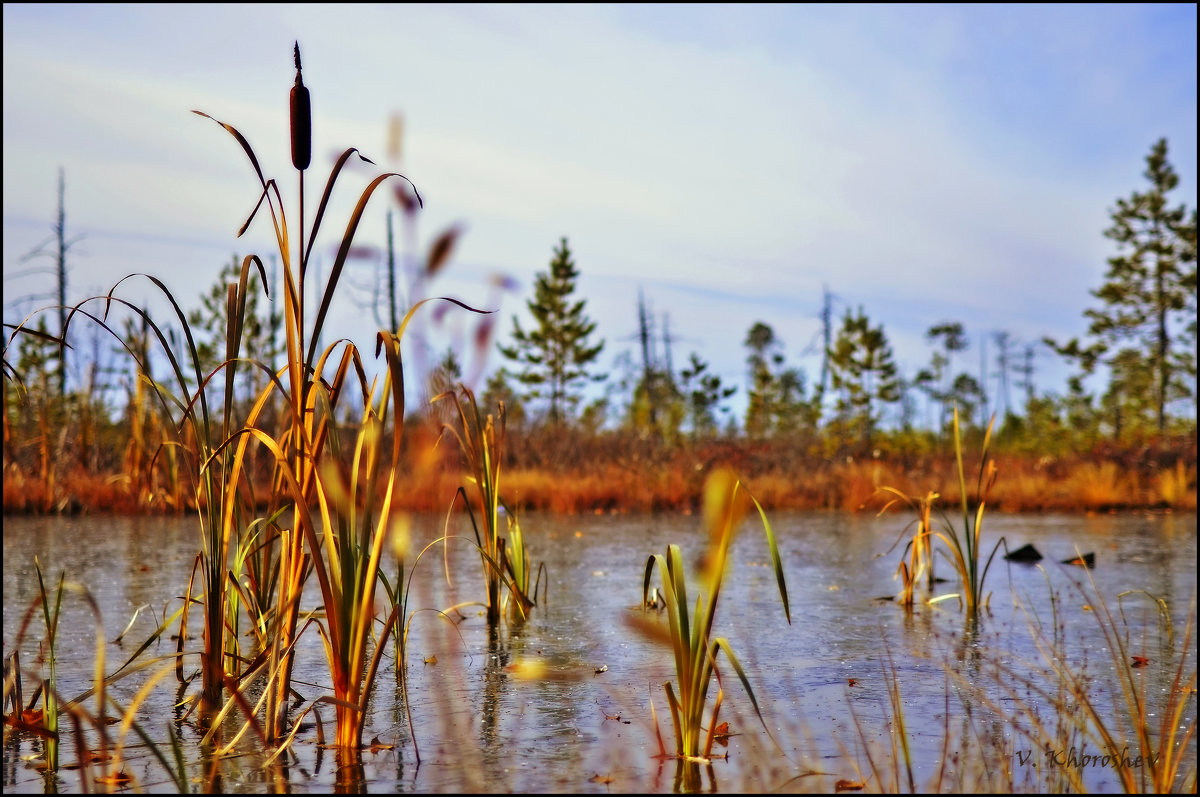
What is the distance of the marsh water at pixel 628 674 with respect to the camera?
7.93ft

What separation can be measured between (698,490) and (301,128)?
1194 cm

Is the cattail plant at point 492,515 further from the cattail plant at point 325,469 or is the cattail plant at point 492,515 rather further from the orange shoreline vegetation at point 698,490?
the orange shoreline vegetation at point 698,490

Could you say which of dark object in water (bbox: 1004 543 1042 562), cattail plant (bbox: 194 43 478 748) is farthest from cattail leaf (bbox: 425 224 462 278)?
dark object in water (bbox: 1004 543 1042 562)

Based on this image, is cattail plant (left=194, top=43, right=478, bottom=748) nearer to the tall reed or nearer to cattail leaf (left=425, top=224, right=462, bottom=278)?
the tall reed

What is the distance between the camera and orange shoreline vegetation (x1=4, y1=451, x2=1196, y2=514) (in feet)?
37.4

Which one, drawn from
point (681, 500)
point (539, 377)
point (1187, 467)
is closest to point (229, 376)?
point (681, 500)

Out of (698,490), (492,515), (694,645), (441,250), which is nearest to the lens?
(441,250)

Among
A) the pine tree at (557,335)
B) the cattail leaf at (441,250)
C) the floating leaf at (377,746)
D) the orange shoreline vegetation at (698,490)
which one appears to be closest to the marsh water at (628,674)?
the floating leaf at (377,746)

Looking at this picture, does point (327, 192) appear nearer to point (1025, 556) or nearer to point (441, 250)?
point (441, 250)

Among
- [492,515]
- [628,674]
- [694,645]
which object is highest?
[492,515]

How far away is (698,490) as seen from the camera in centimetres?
1374

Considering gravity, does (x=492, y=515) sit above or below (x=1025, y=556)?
above

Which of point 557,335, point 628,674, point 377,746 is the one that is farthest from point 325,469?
point 557,335

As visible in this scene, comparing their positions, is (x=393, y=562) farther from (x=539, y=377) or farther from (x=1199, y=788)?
(x=539, y=377)
